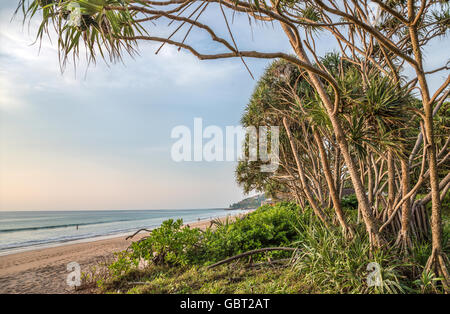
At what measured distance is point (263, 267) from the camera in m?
3.71

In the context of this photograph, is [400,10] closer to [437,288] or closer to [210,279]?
[437,288]

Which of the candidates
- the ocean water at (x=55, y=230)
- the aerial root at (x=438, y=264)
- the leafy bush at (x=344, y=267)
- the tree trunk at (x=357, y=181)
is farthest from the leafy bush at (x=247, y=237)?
the ocean water at (x=55, y=230)

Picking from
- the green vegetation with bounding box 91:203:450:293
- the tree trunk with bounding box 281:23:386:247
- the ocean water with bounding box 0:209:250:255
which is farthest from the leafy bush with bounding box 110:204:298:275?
the ocean water with bounding box 0:209:250:255

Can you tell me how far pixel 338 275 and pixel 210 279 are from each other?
168 centimetres

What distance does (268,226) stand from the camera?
16.3 ft

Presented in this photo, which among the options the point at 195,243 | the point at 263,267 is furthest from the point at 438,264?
the point at 195,243

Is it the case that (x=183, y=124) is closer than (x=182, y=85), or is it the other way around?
(x=183, y=124)

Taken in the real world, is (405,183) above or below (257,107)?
below

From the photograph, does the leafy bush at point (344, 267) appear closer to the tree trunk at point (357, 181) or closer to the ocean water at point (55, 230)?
the tree trunk at point (357, 181)

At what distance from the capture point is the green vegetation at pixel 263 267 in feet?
9.16

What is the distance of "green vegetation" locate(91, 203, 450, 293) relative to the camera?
279 centimetres

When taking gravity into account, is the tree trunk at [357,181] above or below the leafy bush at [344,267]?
above

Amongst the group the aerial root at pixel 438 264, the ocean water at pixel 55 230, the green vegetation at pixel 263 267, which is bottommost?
the ocean water at pixel 55 230
